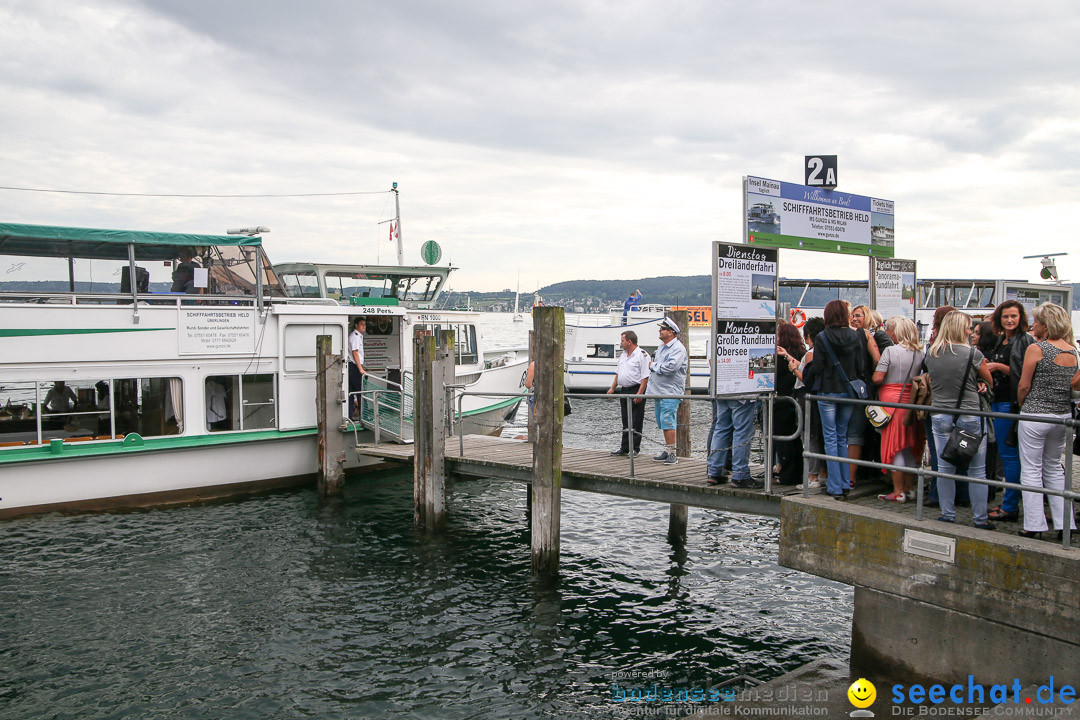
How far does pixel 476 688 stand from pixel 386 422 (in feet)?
26.6

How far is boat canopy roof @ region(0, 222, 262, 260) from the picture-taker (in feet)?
44.5

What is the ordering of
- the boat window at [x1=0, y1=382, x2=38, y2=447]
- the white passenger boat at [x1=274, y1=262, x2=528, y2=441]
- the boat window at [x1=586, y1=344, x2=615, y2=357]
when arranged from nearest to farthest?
the boat window at [x1=0, y1=382, x2=38, y2=447]
the white passenger boat at [x1=274, y1=262, x2=528, y2=441]
the boat window at [x1=586, y1=344, x2=615, y2=357]

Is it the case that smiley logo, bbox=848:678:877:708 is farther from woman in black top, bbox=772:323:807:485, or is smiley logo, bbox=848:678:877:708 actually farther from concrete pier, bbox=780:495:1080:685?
woman in black top, bbox=772:323:807:485

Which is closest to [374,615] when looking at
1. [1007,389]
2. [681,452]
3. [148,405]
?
[681,452]

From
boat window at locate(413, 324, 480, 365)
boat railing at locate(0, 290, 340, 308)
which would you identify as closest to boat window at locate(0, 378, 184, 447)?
boat railing at locate(0, 290, 340, 308)

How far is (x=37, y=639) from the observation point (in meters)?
8.65

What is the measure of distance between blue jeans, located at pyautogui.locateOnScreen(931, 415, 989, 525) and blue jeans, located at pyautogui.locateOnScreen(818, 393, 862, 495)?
0.90 meters

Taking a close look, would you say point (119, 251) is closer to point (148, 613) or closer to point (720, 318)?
point (148, 613)

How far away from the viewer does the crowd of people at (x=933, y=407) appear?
601 centimetres

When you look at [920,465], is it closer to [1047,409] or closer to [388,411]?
[1047,409]

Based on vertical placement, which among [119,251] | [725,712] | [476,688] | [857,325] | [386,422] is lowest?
[476,688]

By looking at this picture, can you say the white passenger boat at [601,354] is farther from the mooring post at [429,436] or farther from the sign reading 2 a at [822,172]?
the sign reading 2 a at [822,172]

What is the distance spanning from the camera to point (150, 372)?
14.2 meters

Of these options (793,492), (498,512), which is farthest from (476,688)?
(498,512)
